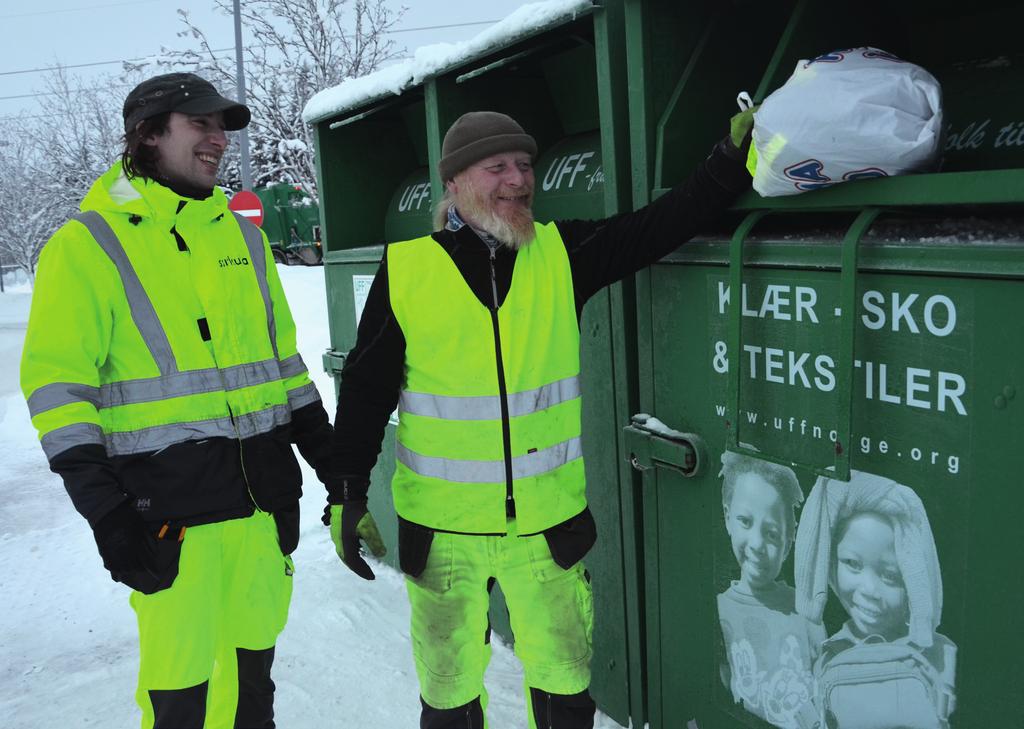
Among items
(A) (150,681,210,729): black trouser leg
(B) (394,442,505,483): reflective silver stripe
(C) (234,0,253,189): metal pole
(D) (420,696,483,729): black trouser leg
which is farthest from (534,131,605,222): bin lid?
(C) (234,0,253,189): metal pole

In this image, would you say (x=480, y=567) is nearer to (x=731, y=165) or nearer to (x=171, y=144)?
(x=731, y=165)

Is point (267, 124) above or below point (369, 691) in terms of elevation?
above

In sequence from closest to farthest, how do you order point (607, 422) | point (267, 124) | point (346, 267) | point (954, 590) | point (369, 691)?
point (954, 590), point (607, 422), point (369, 691), point (346, 267), point (267, 124)

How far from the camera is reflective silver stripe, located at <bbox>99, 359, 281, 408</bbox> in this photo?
1969mm

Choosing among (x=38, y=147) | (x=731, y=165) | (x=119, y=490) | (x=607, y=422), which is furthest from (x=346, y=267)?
(x=38, y=147)

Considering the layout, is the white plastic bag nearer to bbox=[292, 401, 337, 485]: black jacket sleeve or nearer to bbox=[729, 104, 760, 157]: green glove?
bbox=[729, 104, 760, 157]: green glove

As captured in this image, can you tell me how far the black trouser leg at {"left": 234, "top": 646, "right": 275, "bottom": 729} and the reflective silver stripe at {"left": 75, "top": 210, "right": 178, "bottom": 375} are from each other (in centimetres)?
82

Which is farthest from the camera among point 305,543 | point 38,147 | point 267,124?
point 38,147

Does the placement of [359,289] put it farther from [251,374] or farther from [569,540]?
[569,540]

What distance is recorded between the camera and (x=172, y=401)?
2.00m

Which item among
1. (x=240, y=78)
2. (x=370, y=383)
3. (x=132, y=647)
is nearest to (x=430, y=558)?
(x=370, y=383)

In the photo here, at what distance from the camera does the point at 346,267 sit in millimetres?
3771

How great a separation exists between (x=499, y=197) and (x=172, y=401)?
3.06ft

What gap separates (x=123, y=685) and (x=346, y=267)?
1890mm
